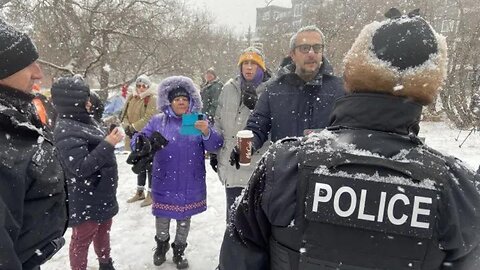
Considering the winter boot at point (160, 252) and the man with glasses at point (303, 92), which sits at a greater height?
the man with glasses at point (303, 92)

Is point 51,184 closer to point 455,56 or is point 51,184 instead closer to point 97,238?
point 97,238

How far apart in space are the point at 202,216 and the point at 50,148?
344cm

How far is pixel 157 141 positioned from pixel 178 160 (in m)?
0.28

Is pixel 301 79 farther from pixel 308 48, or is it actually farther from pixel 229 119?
pixel 229 119

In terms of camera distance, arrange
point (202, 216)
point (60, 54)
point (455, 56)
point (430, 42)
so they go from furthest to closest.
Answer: point (455, 56) < point (60, 54) < point (202, 216) < point (430, 42)

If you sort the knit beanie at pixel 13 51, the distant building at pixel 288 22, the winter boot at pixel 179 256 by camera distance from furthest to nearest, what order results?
the distant building at pixel 288 22 → the winter boot at pixel 179 256 → the knit beanie at pixel 13 51

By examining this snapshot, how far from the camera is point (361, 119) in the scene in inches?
49.9

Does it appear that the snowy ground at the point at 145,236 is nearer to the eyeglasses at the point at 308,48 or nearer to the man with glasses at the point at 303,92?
the man with glasses at the point at 303,92

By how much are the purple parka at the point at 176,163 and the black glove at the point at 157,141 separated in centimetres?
8

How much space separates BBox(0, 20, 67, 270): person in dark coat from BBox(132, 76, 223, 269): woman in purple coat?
163cm

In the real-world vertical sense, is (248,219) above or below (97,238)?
above

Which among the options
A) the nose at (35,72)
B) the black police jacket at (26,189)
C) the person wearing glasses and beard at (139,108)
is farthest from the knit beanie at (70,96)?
the person wearing glasses and beard at (139,108)

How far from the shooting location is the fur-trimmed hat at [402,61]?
1.22 meters

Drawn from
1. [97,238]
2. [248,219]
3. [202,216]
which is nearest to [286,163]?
[248,219]
